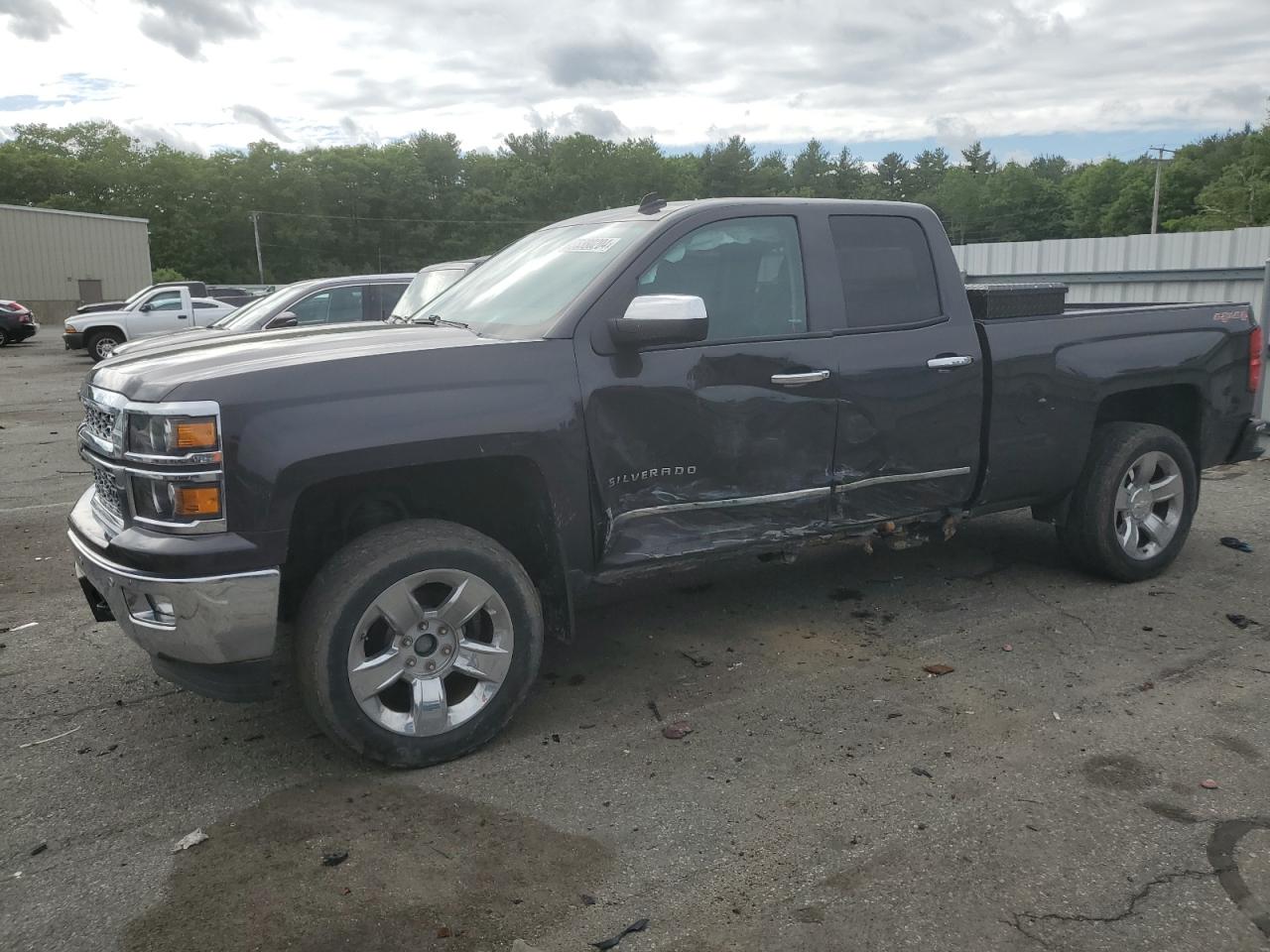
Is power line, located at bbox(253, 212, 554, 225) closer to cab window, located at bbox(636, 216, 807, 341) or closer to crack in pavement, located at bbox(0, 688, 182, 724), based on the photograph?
cab window, located at bbox(636, 216, 807, 341)

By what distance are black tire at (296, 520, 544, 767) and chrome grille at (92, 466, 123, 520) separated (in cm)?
70

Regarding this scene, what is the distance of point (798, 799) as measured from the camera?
3443 mm

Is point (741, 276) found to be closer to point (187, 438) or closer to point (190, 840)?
point (187, 438)

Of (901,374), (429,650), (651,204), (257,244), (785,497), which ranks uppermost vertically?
(257,244)

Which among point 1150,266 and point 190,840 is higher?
point 1150,266

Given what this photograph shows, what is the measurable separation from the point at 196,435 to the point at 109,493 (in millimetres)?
660

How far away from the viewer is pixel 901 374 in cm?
468

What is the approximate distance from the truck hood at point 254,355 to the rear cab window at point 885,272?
173cm

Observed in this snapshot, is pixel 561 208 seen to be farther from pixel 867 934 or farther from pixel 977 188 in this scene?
pixel 867 934

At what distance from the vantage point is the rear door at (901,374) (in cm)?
459

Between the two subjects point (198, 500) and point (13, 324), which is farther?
point (13, 324)

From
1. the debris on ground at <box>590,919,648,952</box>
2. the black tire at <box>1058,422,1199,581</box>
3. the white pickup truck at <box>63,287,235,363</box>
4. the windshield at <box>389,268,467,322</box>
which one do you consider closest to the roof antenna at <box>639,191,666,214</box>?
the black tire at <box>1058,422,1199,581</box>

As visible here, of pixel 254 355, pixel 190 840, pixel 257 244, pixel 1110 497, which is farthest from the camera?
pixel 257 244

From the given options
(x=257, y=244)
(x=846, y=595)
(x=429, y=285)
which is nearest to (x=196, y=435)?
(x=846, y=595)
